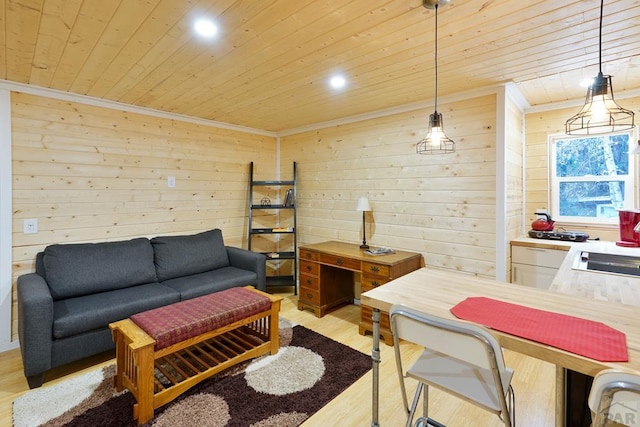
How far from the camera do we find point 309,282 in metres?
3.55

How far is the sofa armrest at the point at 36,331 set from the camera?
207 cm

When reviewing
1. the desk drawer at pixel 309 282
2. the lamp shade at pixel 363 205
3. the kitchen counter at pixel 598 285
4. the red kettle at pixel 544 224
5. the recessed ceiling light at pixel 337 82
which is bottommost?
the desk drawer at pixel 309 282

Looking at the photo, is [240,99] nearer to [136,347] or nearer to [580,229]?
[136,347]

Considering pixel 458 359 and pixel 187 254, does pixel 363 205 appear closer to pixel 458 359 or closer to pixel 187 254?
pixel 187 254

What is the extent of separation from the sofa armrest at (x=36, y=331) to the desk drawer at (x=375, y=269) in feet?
8.04

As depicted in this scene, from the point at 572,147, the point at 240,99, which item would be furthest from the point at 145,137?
the point at 572,147

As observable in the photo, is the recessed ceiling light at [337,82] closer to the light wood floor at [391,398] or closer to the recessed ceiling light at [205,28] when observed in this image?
the recessed ceiling light at [205,28]

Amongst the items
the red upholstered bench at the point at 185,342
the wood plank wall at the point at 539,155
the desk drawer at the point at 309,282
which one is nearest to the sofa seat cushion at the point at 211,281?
the red upholstered bench at the point at 185,342

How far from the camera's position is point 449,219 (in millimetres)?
3006

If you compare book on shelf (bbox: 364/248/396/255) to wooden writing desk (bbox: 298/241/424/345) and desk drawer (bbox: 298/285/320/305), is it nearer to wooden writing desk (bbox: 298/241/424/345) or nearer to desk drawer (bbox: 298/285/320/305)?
wooden writing desk (bbox: 298/241/424/345)

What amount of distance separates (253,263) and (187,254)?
2.33ft

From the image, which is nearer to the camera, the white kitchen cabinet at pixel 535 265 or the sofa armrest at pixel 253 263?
the white kitchen cabinet at pixel 535 265

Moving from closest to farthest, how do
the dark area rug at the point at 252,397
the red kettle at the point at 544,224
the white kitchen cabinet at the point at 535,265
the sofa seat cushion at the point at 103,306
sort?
the dark area rug at the point at 252,397 < the sofa seat cushion at the point at 103,306 < the white kitchen cabinet at the point at 535,265 < the red kettle at the point at 544,224

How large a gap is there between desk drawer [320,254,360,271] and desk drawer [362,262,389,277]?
9cm
